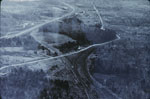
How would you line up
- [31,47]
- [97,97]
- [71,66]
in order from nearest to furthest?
[97,97] < [71,66] < [31,47]

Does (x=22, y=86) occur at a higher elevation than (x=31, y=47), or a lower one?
lower

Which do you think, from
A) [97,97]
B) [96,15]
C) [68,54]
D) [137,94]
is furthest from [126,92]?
[96,15]

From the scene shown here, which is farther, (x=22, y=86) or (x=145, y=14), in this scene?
(x=145, y=14)

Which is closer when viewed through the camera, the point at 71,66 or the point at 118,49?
the point at 71,66

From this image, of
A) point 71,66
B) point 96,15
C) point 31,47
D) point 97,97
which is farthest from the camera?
point 96,15

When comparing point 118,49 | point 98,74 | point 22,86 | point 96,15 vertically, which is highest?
point 96,15

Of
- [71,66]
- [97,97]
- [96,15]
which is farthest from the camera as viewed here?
[96,15]

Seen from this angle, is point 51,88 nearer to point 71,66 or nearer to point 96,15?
point 71,66

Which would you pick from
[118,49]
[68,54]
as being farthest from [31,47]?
[118,49]

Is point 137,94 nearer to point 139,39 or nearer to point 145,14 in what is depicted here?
point 139,39

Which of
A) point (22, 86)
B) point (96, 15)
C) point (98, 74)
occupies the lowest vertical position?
point (22, 86)
